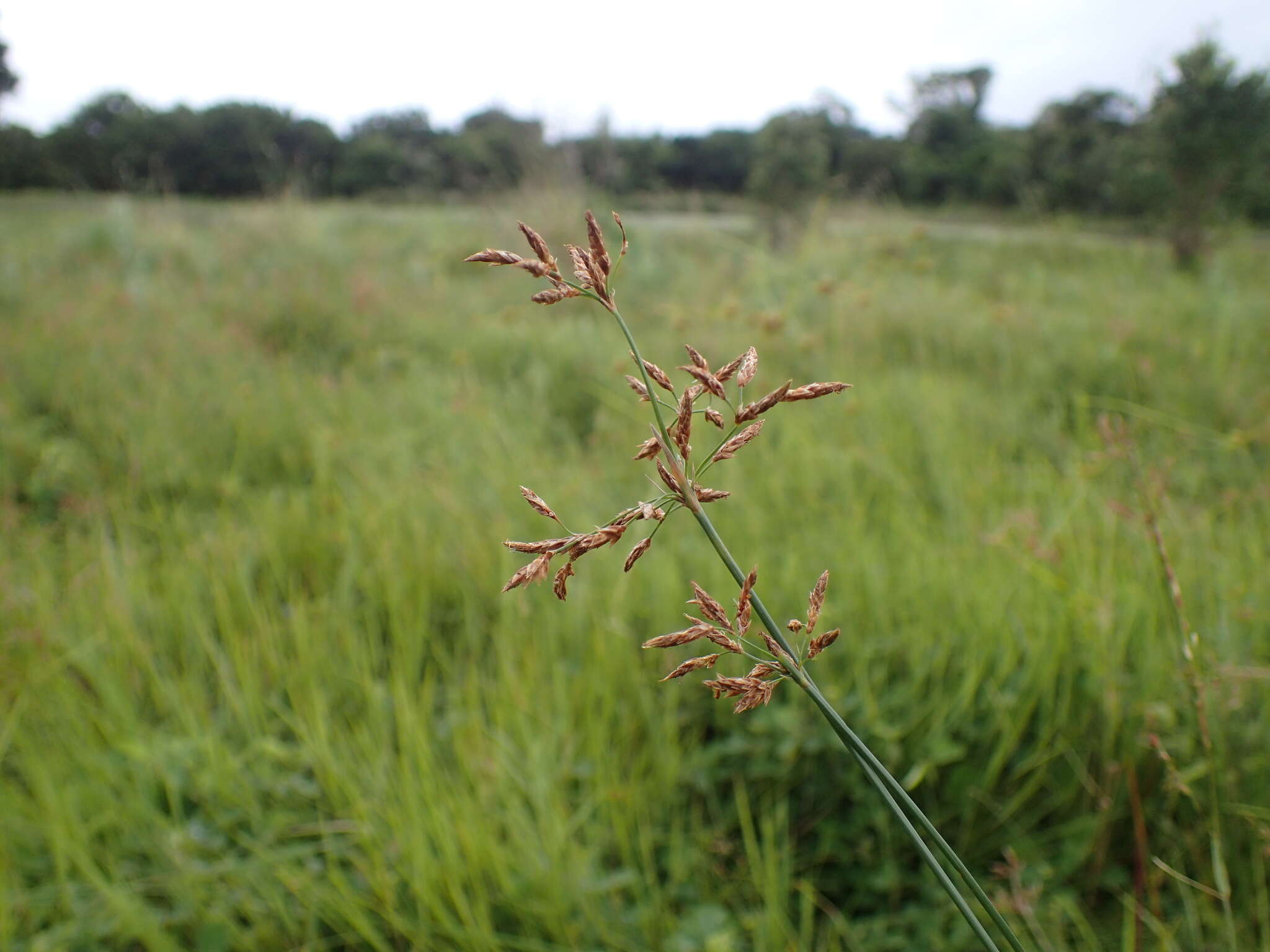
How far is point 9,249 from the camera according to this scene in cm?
671

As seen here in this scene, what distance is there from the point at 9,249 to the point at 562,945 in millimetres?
8177

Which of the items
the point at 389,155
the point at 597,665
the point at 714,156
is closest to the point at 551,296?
the point at 597,665

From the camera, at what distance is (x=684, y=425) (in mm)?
305

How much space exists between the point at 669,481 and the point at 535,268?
0.10 m

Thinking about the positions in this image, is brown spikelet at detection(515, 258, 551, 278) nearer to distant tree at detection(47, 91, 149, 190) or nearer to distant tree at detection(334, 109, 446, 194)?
distant tree at detection(47, 91, 149, 190)

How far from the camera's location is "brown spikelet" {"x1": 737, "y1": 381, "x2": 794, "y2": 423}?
29 centimetres

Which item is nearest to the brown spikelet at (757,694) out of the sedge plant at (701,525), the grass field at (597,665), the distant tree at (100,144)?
the sedge plant at (701,525)

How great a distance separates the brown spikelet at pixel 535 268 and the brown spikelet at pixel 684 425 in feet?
0.24

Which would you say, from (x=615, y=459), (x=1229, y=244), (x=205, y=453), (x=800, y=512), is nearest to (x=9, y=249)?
(x=205, y=453)

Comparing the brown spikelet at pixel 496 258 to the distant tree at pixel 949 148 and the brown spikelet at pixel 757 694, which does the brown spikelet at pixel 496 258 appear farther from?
the distant tree at pixel 949 148

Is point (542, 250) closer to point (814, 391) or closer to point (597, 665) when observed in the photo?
point (814, 391)

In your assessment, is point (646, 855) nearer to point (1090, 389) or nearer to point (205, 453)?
point (205, 453)

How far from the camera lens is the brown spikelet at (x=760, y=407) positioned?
285 mm

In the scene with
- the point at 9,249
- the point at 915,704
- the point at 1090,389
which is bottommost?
the point at 915,704
